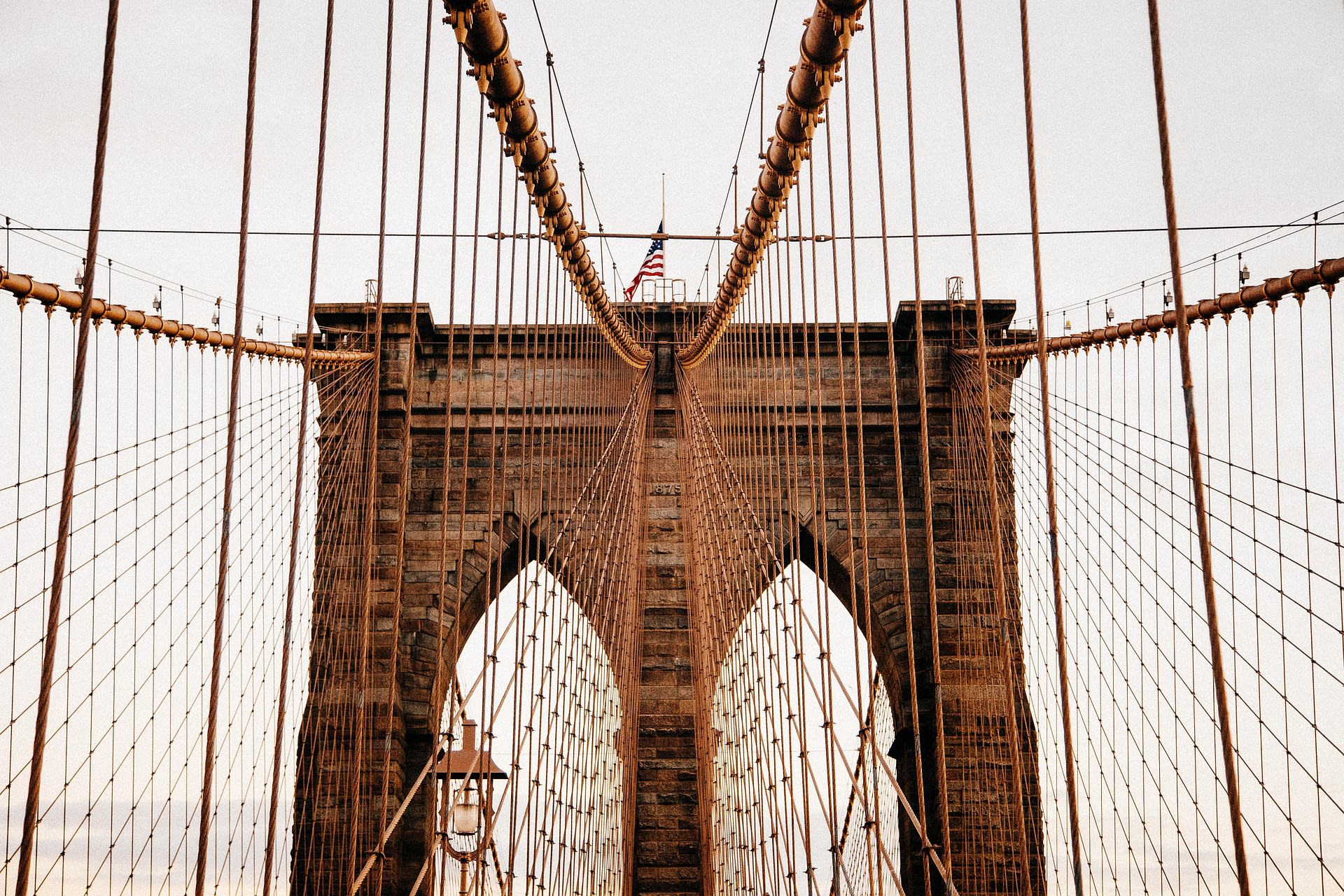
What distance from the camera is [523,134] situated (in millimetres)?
5543

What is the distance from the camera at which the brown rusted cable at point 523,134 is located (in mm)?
4082

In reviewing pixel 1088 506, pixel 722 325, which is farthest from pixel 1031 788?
pixel 722 325

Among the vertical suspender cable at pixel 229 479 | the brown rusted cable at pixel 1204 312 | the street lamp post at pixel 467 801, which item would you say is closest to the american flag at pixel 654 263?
the brown rusted cable at pixel 1204 312

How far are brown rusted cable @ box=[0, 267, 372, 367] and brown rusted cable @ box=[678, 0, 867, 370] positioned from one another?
2.10 metres

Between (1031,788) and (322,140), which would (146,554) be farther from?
(1031,788)

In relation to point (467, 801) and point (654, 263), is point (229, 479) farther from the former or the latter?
point (654, 263)

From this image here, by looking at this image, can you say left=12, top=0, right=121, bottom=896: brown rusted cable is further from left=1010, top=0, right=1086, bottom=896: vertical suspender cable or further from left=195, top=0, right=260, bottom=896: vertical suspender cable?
left=1010, top=0, right=1086, bottom=896: vertical suspender cable

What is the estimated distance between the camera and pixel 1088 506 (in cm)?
1079

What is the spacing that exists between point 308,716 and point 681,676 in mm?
3291

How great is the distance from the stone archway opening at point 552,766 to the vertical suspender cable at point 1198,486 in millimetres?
3136

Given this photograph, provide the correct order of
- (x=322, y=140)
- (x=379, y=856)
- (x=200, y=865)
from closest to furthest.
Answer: (x=200, y=865) < (x=322, y=140) < (x=379, y=856)

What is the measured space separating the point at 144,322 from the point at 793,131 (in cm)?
370

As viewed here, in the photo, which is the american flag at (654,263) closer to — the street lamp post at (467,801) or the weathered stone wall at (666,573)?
the weathered stone wall at (666,573)

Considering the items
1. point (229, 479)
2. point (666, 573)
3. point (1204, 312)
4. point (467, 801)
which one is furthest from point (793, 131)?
point (666, 573)
